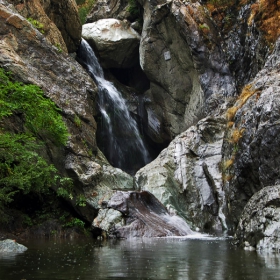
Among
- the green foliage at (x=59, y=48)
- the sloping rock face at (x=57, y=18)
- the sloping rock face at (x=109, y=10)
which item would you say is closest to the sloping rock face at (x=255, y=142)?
the green foliage at (x=59, y=48)

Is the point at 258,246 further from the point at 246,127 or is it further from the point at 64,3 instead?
the point at 64,3

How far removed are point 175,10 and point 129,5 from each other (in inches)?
302

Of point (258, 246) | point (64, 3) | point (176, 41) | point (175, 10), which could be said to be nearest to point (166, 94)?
point (176, 41)

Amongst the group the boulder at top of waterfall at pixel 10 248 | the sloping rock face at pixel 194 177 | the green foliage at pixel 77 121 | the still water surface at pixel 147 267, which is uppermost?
the green foliage at pixel 77 121

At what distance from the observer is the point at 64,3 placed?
24406 mm

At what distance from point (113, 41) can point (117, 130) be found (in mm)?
7008

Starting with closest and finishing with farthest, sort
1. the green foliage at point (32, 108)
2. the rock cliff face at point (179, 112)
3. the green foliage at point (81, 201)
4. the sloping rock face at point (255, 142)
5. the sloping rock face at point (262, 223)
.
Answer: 1. the sloping rock face at point (262, 223)
2. the sloping rock face at point (255, 142)
3. the green foliage at point (32, 108)
4. the rock cliff face at point (179, 112)
5. the green foliage at point (81, 201)

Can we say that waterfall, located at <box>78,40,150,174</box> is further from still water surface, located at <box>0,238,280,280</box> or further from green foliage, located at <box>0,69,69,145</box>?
still water surface, located at <box>0,238,280,280</box>

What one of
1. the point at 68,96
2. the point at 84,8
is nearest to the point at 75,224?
the point at 68,96

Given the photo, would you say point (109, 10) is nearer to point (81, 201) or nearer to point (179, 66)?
point (179, 66)

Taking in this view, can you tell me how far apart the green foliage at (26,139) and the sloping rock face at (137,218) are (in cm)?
214

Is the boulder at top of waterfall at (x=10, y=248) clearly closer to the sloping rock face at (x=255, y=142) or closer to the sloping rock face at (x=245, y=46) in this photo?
the sloping rock face at (x=255, y=142)

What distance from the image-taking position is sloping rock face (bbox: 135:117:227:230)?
16.8 meters

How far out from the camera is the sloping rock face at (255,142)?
464 inches
